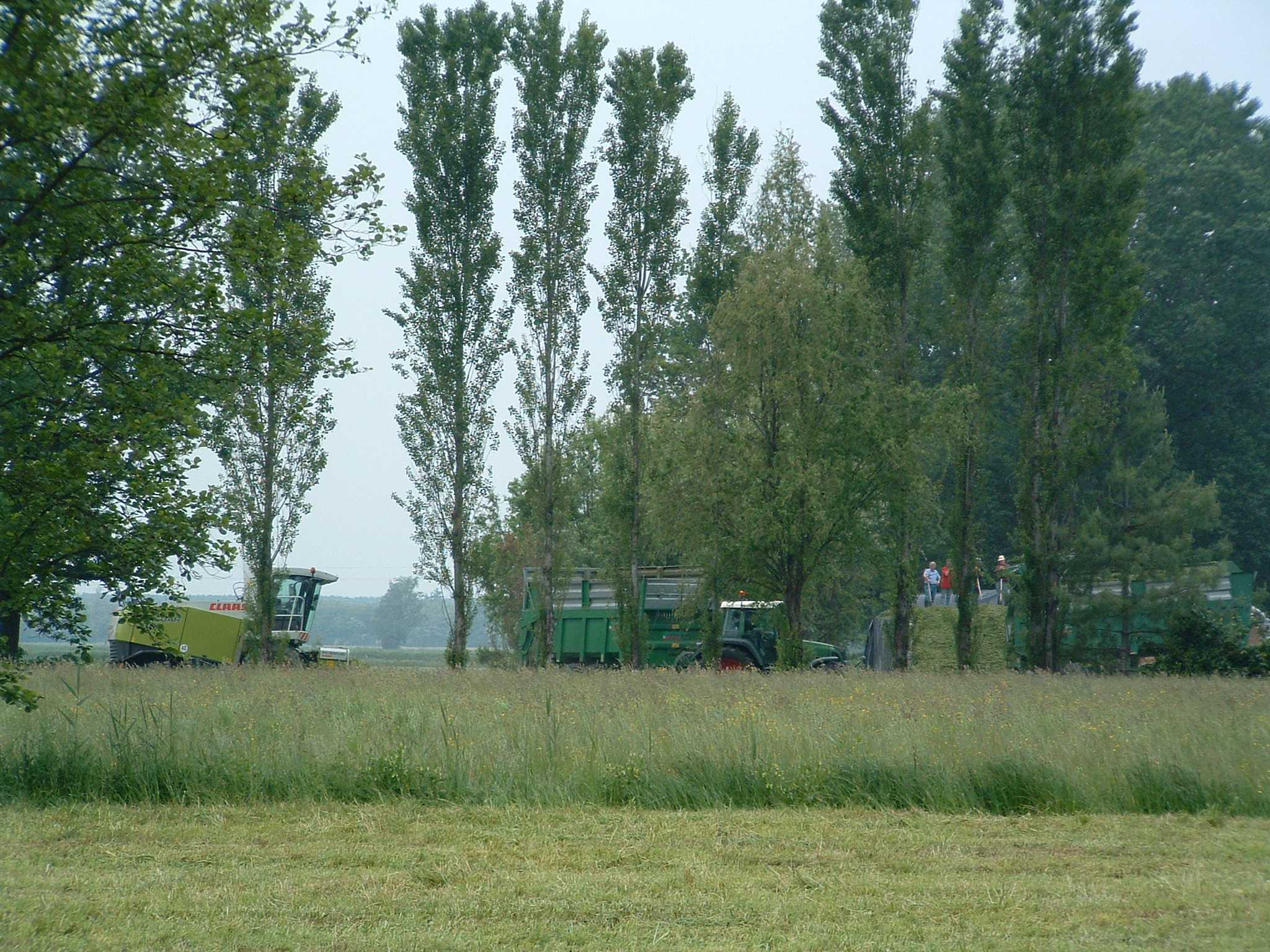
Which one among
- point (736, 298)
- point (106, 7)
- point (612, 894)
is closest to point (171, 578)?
point (106, 7)

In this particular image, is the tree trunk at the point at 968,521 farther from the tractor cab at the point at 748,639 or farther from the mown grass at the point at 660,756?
the mown grass at the point at 660,756

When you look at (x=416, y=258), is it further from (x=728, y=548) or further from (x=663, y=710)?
(x=663, y=710)

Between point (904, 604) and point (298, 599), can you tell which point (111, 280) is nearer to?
point (904, 604)

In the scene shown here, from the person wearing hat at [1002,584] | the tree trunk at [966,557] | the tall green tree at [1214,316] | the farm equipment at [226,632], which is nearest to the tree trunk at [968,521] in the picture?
the tree trunk at [966,557]

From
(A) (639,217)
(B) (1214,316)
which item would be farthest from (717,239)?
(B) (1214,316)

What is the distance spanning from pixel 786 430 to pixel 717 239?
9.24 m

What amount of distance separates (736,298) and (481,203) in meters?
9.81

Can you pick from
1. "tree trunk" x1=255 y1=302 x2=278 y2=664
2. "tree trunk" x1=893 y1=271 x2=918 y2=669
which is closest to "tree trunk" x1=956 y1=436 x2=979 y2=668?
"tree trunk" x1=893 y1=271 x2=918 y2=669

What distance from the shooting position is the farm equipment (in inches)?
1041

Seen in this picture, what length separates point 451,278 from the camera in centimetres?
2898

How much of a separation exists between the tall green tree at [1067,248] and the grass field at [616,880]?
55.5 feet

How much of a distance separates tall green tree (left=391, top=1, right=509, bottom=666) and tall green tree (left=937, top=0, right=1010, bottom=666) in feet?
39.0

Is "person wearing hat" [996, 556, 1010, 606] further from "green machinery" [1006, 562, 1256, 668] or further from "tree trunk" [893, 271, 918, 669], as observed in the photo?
"tree trunk" [893, 271, 918, 669]

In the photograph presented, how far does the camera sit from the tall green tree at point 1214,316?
3875 cm
